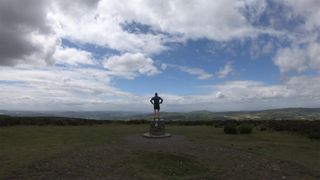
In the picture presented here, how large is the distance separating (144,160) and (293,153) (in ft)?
25.7

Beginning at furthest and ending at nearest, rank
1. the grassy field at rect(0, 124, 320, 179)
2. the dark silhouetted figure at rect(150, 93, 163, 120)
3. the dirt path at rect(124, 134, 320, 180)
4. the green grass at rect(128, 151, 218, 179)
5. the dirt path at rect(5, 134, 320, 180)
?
the dark silhouetted figure at rect(150, 93, 163, 120), the green grass at rect(128, 151, 218, 179), the dirt path at rect(124, 134, 320, 180), the grassy field at rect(0, 124, 320, 179), the dirt path at rect(5, 134, 320, 180)

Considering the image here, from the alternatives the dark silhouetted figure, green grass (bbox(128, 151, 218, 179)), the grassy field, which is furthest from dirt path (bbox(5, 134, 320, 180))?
the dark silhouetted figure

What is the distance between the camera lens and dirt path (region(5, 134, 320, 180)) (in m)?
11.8

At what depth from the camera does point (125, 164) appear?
1337 centimetres

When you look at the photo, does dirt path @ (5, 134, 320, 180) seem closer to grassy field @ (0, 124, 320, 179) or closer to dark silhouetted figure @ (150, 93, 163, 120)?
grassy field @ (0, 124, 320, 179)

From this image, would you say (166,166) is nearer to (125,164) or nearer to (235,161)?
(125,164)

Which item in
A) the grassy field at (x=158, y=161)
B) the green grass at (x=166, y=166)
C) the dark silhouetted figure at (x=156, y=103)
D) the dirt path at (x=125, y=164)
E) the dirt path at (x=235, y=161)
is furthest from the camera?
the dark silhouetted figure at (x=156, y=103)

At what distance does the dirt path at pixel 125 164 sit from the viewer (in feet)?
38.8

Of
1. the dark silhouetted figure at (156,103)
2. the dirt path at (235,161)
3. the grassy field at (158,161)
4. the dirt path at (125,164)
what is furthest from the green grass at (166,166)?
the dark silhouetted figure at (156,103)

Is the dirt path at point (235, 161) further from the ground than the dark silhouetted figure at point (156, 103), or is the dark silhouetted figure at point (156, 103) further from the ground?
the dark silhouetted figure at point (156, 103)

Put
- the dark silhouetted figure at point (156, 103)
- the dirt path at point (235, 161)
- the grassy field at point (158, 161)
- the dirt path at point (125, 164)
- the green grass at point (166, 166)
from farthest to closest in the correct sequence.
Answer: the dark silhouetted figure at point (156, 103) → the green grass at point (166, 166) → the dirt path at point (235, 161) → the grassy field at point (158, 161) → the dirt path at point (125, 164)

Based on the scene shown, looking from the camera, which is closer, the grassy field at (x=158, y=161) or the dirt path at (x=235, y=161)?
the grassy field at (x=158, y=161)

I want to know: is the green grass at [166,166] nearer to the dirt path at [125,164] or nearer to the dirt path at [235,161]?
the dirt path at [125,164]

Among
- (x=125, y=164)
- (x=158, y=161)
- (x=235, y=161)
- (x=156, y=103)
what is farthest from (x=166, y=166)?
(x=156, y=103)
